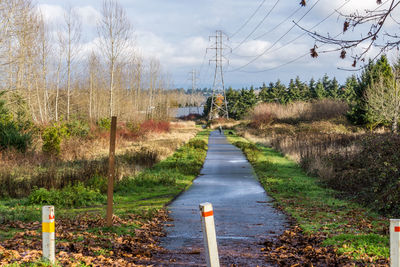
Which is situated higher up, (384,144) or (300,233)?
(384,144)

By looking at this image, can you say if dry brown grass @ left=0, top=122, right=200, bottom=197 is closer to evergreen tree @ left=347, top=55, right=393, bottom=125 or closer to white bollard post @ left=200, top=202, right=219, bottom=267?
white bollard post @ left=200, top=202, right=219, bottom=267

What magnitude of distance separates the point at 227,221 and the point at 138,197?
509 cm

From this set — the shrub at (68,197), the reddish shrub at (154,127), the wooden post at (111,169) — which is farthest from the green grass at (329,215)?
the reddish shrub at (154,127)

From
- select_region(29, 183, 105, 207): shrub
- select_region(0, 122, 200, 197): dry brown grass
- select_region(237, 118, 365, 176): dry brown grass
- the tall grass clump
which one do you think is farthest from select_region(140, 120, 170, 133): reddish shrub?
select_region(29, 183, 105, 207): shrub

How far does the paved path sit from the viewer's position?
324 inches

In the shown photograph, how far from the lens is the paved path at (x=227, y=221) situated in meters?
8.24

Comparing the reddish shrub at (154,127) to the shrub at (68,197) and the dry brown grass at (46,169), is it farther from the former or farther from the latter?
the shrub at (68,197)

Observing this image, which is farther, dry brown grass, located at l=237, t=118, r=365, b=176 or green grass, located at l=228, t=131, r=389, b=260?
dry brown grass, located at l=237, t=118, r=365, b=176

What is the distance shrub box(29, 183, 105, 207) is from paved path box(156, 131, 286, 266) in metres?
2.57

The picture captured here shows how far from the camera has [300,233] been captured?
10141 mm

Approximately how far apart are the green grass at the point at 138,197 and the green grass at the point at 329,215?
3.59m

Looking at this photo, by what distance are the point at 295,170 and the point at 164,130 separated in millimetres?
33828

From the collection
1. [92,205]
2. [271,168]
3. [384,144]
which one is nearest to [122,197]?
[92,205]

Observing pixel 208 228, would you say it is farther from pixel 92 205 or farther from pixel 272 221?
pixel 92 205
